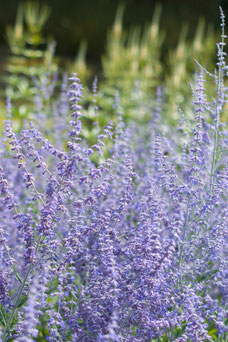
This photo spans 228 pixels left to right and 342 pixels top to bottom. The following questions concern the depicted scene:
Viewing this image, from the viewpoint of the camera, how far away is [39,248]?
7.95ft

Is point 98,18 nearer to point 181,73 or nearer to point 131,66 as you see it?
point 131,66

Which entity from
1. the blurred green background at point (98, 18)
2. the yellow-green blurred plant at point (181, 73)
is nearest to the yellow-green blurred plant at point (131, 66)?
the yellow-green blurred plant at point (181, 73)

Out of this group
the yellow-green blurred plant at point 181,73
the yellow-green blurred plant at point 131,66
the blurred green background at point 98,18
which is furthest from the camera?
the blurred green background at point 98,18

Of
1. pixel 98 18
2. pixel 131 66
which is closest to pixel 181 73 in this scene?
Result: pixel 131 66

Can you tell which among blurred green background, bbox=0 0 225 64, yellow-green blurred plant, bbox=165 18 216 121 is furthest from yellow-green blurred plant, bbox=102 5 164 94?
blurred green background, bbox=0 0 225 64

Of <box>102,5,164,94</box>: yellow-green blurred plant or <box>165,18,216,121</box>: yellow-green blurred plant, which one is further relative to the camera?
<box>102,5,164,94</box>: yellow-green blurred plant

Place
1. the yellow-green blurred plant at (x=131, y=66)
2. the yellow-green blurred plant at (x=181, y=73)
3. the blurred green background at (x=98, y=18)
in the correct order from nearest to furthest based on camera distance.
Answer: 1. the yellow-green blurred plant at (x=181, y=73)
2. the yellow-green blurred plant at (x=131, y=66)
3. the blurred green background at (x=98, y=18)

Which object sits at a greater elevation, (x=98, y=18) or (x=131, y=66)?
(x=98, y=18)

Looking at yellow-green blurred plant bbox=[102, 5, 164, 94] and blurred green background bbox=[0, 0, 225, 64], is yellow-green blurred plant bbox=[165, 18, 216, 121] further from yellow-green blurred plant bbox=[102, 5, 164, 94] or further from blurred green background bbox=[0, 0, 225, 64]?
blurred green background bbox=[0, 0, 225, 64]

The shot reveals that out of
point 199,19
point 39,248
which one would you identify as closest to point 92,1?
point 199,19

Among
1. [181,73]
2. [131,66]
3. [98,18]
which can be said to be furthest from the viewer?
[98,18]

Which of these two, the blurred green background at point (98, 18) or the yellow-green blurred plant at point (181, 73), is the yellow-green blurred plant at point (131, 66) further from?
the blurred green background at point (98, 18)

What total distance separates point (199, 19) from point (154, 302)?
36.6 feet

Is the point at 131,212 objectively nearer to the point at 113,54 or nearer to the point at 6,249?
the point at 6,249
